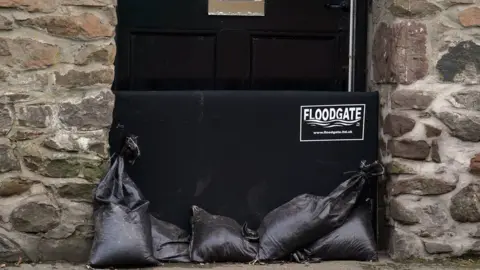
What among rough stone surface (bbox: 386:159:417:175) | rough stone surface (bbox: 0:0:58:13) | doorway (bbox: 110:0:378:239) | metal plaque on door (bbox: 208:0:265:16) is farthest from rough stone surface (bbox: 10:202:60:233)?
rough stone surface (bbox: 386:159:417:175)

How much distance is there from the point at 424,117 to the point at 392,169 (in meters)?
0.39

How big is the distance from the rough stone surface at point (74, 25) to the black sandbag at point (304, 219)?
61.9 inches

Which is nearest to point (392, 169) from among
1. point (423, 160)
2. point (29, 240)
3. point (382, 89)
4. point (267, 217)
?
point (423, 160)

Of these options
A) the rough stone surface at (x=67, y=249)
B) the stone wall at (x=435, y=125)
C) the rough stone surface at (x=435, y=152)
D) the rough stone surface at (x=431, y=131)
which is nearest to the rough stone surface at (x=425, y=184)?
the stone wall at (x=435, y=125)

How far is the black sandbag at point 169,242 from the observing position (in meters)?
4.70

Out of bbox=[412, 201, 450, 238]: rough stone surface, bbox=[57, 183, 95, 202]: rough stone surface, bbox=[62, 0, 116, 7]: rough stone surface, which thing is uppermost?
bbox=[62, 0, 116, 7]: rough stone surface

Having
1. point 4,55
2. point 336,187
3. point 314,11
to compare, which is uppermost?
point 314,11

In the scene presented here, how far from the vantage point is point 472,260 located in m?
4.84

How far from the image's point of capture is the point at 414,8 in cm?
474

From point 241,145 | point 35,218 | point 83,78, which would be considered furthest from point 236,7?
point 35,218

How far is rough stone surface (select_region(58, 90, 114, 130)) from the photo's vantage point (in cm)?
447

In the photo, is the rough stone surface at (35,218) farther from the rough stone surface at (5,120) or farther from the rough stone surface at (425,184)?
the rough stone surface at (425,184)

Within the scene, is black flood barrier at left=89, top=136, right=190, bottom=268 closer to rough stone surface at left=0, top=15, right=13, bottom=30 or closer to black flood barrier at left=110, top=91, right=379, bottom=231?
A: black flood barrier at left=110, top=91, right=379, bottom=231

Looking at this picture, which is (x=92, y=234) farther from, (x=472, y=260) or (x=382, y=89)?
(x=472, y=260)
